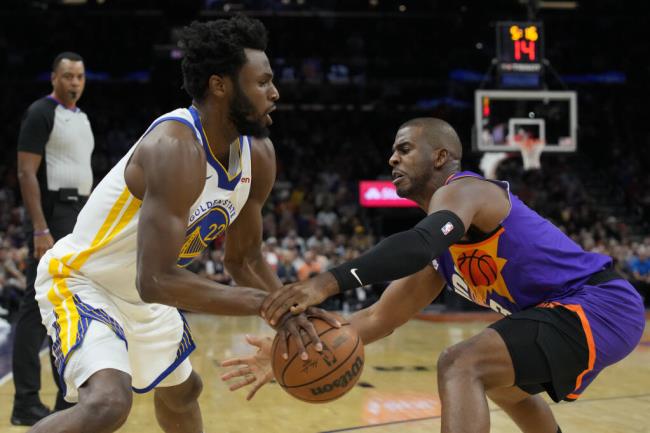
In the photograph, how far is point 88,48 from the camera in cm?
2120

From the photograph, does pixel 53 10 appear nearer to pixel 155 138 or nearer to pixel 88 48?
pixel 88 48

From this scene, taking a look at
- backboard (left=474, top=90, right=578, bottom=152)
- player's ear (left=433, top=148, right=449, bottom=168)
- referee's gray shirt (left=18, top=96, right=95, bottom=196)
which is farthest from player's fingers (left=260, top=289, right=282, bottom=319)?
backboard (left=474, top=90, right=578, bottom=152)

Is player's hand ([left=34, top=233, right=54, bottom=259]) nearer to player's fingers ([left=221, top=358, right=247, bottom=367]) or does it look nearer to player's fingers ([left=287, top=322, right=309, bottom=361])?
player's fingers ([left=221, top=358, right=247, bottom=367])

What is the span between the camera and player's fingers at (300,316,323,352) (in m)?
2.66

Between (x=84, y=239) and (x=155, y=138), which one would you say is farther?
(x=84, y=239)

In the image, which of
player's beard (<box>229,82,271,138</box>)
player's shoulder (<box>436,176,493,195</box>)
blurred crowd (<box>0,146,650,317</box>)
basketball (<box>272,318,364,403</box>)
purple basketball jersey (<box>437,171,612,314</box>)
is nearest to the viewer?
basketball (<box>272,318,364,403</box>)

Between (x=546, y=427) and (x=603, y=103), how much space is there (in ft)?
71.3

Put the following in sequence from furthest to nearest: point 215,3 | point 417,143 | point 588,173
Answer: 1. point 588,173
2. point 215,3
3. point 417,143

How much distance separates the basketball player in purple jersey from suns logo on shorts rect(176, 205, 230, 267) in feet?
1.46

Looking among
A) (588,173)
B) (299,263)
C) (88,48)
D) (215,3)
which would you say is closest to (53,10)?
(88,48)

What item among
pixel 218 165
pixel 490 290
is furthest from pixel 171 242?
pixel 490 290

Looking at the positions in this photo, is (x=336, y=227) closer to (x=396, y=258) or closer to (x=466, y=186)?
(x=466, y=186)

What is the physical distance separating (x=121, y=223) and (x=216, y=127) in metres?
0.50

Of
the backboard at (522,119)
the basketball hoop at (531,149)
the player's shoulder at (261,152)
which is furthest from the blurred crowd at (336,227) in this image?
the player's shoulder at (261,152)
